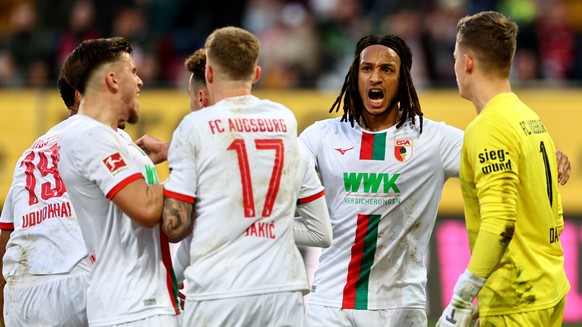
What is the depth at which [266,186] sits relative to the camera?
18.4ft

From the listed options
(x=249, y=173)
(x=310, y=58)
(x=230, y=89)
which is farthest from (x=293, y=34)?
(x=249, y=173)

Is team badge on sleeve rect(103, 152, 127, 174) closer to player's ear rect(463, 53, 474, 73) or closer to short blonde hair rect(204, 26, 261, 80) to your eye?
short blonde hair rect(204, 26, 261, 80)

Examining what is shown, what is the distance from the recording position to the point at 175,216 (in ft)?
18.2

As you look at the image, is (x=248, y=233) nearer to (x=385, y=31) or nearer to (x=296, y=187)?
(x=296, y=187)

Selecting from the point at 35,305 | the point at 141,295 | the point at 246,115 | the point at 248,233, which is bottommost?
the point at 35,305

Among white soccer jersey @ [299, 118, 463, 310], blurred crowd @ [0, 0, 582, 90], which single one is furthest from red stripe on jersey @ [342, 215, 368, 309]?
blurred crowd @ [0, 0, 582, 90]

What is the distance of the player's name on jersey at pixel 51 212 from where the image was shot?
22.3 feet

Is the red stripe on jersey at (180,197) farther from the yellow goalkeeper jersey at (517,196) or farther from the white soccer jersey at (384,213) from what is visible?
the white soccer jersey at (384,213)

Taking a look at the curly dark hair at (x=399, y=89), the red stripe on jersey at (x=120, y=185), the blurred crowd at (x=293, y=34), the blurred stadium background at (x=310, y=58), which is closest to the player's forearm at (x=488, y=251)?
the curly dark hair at (x=399, y=89)

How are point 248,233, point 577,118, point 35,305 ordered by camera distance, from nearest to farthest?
1. point 248,233
2. point 35,305
3. point 577,118

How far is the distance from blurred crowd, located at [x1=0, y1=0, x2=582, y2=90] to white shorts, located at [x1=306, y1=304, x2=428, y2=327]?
757 centimetres

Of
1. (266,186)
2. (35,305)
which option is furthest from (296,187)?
(35,305)

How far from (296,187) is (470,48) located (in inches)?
49.1

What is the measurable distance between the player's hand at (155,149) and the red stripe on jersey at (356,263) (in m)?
1.47
